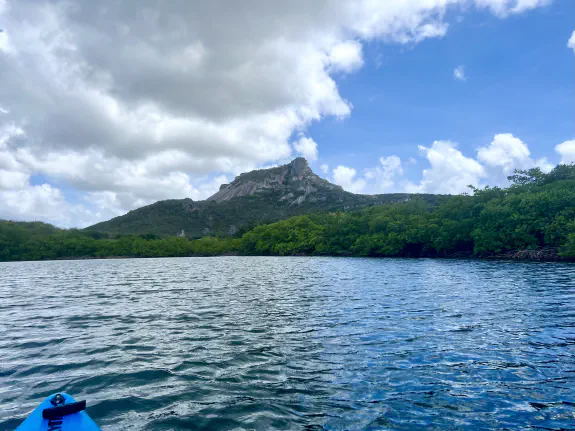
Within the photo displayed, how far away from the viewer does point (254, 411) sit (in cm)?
807

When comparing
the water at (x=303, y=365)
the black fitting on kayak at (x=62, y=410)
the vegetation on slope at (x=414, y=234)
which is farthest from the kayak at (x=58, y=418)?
the vegetation on slope at (x=414, y=234)

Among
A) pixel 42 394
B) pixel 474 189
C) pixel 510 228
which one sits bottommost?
pixel 42 394

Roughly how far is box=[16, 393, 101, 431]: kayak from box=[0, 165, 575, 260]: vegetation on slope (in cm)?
6822

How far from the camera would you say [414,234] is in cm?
9394

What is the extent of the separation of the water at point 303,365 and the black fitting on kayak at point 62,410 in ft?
5.71

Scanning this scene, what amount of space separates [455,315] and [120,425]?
1602 cm

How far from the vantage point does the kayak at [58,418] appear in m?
5.80

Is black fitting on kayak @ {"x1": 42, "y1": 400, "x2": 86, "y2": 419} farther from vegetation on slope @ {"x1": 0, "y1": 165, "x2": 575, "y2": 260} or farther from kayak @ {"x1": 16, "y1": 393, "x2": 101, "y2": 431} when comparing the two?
vegetation on slope @ {"x1": 0, "y1": 165, "x2": 575, "y2": 260}

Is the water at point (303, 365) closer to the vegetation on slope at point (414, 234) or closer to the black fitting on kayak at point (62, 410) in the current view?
the black fitting on kayak at point (62, 410)

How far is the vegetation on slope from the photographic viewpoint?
67188 millimetres

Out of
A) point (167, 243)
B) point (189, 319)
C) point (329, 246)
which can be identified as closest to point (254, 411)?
point (189, 319)

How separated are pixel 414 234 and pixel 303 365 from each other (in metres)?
89.2

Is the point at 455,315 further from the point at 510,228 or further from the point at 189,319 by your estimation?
the point at 510,228

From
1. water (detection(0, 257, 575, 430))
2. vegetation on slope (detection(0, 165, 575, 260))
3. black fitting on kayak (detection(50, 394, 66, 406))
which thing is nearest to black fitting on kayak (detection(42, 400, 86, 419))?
black fitting on kayak (detection(50, 394, 66, 406))
